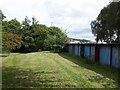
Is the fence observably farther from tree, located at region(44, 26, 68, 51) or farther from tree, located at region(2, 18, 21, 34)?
tree, located at region(2, 18, 21, 34)

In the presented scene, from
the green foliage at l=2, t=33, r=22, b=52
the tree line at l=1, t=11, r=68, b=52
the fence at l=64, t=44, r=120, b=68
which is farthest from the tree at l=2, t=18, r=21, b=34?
the fence at l=64, t=44, r=120, b=68

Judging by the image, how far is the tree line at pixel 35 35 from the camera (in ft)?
160

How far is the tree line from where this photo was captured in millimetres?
48812

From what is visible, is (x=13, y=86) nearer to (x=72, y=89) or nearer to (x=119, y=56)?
(x=72, y=89)

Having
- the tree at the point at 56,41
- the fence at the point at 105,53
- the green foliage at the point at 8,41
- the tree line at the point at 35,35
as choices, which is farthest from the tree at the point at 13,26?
the fence at the point at 105,53

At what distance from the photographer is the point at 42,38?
52.4 metres

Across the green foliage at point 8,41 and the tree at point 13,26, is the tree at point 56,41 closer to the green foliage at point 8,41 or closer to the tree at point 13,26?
the tree at point 13,26

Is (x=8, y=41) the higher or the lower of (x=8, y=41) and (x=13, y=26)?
the lower

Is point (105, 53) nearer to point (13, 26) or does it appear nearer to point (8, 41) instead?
point (8, 41)

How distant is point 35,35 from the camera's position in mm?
52656

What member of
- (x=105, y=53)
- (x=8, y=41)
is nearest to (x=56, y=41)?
(x=8, y=41)

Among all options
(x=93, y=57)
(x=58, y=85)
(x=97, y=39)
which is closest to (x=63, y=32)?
(x=97, y=39)

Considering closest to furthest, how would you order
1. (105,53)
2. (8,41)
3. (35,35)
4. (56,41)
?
(105,53) → (8,41) → (56,41) → (35,35)

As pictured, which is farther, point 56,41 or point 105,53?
point 56,41
